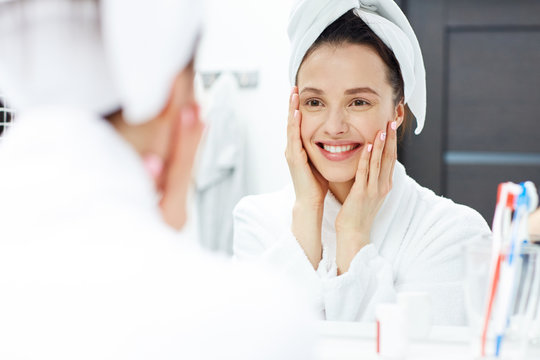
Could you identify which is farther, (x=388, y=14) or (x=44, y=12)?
(x=388, y=14)

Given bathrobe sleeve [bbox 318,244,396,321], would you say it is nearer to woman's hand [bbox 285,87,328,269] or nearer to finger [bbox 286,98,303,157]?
woman's hand [bbox 285,87,328,269]

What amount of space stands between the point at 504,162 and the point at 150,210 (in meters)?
0.48

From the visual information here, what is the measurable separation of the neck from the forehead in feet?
0.40

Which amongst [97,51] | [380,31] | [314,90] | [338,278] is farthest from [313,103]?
[97,51]

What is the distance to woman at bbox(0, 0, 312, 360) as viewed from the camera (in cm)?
48

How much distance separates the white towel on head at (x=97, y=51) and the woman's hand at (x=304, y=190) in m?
0.28

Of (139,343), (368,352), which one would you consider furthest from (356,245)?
(139,343)

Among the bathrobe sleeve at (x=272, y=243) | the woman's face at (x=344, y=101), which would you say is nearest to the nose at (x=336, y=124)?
the woman's face at (x=344, y=101)

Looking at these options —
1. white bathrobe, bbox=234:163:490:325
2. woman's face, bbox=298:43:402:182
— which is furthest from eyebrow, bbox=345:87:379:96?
white bathrobe, bbox=234:163:490:325

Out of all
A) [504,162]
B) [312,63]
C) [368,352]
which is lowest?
[368,352]

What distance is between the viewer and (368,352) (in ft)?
2.35

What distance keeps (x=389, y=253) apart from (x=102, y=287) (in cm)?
40

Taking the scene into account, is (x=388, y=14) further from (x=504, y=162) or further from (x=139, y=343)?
(x=139, y=343)

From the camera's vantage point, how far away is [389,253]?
0.78 meters
